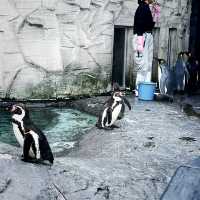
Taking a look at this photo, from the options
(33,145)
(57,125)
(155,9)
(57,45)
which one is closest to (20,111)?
(33,145)

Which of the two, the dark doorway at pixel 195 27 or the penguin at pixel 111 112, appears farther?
the dark doorway at pixel 195 27

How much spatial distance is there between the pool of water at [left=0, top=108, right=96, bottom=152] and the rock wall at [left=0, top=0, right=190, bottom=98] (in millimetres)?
679

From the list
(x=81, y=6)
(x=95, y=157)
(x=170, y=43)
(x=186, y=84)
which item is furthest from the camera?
(x=170, y=43)

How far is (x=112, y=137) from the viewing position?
6043mm

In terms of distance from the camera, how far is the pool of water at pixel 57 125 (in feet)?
20.1

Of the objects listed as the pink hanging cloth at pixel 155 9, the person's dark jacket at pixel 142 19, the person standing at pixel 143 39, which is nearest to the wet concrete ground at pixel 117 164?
the person standing at pixel 143 39

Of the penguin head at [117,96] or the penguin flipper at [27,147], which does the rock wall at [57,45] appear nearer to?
the penguin head at [117,96]

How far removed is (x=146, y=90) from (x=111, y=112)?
94.3 inches

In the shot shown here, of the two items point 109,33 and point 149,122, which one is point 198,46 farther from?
point 149,122

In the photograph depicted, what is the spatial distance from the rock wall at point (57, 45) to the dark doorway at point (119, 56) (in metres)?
0.36

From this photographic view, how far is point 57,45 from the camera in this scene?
8.66 metres

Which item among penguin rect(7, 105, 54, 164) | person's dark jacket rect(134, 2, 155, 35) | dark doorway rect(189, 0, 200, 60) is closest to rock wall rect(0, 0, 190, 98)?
person's dark jacket rect(134, 2, 155, 35)

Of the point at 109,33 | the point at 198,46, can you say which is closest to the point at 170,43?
the point at 198,46

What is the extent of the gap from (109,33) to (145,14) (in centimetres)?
111
